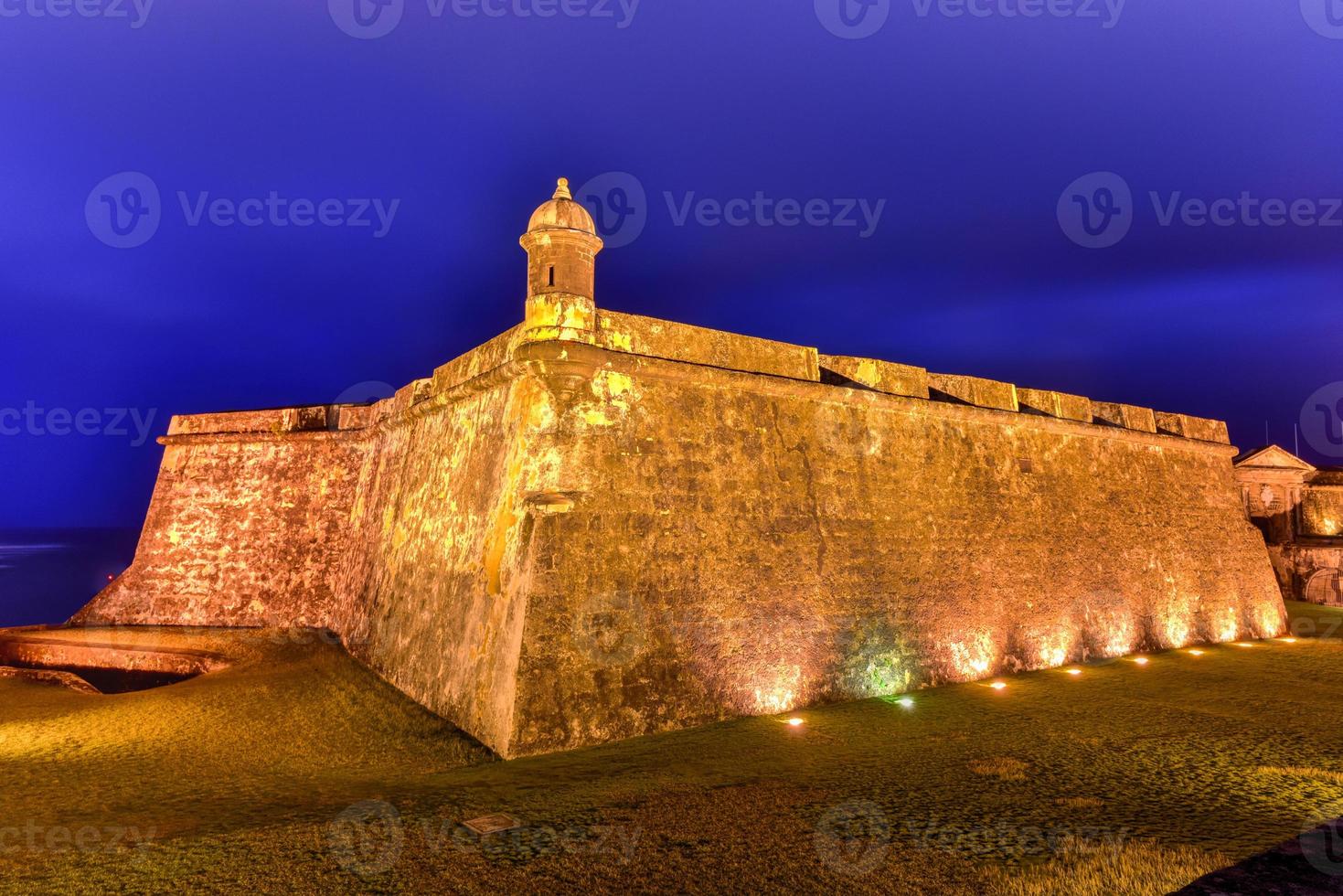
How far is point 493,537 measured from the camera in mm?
7508

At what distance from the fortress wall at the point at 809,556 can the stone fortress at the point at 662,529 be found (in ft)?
0.11

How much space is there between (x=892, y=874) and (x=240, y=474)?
45.8 feet

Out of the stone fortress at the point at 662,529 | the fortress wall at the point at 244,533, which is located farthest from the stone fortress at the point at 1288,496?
the fortress wall at the point at 244,533

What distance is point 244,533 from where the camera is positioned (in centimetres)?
1356

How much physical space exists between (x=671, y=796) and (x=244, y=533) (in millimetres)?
11606

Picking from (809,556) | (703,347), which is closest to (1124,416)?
(809,556)

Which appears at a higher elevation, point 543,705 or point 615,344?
point 615,344

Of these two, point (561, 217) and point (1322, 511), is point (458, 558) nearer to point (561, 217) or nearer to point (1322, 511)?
point (561, 217)

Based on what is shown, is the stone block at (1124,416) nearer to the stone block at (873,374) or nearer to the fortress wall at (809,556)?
the fortress wall at (809,556)

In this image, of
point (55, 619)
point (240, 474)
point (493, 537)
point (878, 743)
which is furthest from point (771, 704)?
point (55, 619)

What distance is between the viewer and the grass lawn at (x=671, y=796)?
411cm

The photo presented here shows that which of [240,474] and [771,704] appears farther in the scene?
[240,474]

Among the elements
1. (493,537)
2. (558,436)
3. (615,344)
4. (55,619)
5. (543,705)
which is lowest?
(55,619)

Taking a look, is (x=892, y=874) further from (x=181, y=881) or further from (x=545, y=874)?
(x=181, y=881)
